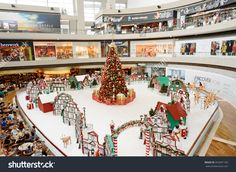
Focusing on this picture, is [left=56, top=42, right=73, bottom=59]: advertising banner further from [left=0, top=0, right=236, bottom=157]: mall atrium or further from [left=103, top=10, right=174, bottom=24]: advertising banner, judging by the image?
[left=103, top=10, right=174, bottom=24]: advertising banner

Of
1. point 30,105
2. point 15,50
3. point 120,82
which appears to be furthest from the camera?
point 15,50

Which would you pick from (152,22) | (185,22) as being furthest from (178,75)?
(152,22)

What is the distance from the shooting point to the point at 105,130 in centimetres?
793

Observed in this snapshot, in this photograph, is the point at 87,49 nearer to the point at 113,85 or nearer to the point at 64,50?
the point at 64,50

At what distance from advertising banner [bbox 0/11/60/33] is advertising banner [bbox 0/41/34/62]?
6.39ft

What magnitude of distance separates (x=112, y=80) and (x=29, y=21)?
57.9 ft

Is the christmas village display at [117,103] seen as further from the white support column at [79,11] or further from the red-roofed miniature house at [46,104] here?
the white support column at [79,11]

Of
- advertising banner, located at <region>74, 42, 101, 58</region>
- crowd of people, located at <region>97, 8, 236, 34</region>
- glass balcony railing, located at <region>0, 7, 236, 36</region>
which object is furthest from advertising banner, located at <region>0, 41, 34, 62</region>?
crowd of people, located at <region>97, 8, 236, 34</region>

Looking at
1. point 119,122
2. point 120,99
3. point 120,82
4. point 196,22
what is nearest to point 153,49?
point 196,22

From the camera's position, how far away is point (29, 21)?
22.6m

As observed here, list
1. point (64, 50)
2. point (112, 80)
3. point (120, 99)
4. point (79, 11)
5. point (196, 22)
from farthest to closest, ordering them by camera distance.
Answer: point (79, 11)
point (64, 50)
point (196, 22)
point (112, 80)
point (120, 99)

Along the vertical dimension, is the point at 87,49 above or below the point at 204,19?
below

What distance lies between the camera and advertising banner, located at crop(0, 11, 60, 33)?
69.6 feet

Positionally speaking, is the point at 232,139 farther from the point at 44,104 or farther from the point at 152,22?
the point at 152,22
